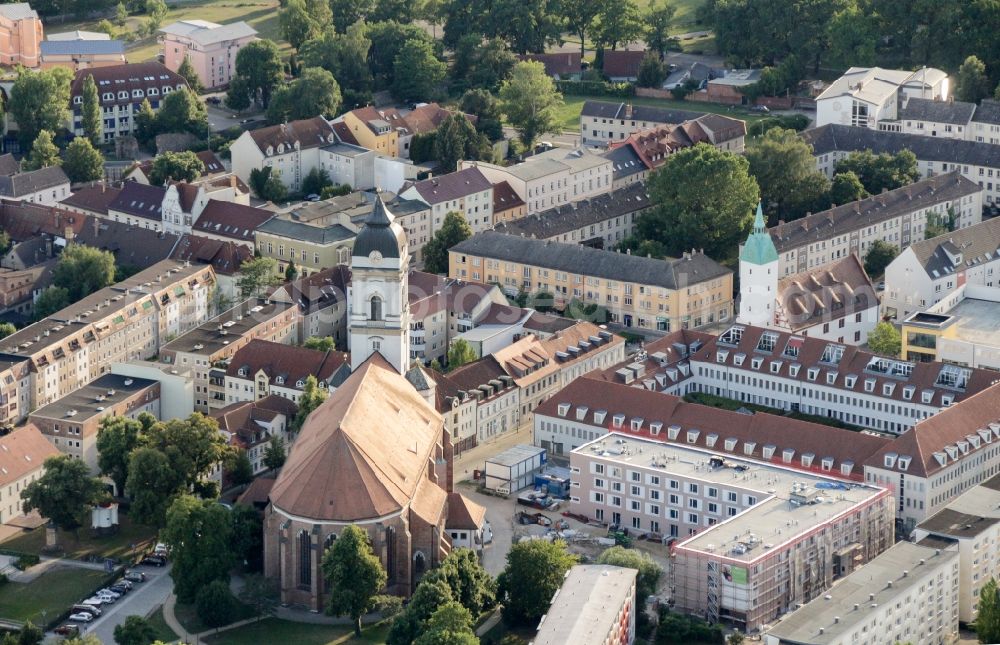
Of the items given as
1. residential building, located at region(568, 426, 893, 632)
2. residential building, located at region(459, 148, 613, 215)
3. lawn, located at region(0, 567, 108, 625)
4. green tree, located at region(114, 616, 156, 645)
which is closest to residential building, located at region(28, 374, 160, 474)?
lawn, located at region(0, 567, 108, 625)

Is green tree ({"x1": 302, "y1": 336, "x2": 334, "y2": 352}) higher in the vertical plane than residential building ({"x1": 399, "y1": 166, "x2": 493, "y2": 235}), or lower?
lower

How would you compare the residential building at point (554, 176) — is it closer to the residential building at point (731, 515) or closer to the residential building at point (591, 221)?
the residential building at point (591, 221)

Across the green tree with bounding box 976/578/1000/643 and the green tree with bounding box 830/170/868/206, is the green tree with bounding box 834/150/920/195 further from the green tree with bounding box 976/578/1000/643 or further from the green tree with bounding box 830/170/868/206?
the green tree with bounding box 976/578/1000/643

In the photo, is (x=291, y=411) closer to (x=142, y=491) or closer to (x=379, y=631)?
(x=142, y=491)

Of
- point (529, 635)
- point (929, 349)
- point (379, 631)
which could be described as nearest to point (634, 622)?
point (529, 635)

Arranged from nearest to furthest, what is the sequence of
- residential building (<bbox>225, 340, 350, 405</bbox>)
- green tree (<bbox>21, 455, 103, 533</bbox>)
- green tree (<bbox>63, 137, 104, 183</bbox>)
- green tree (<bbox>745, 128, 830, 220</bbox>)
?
green tree (<bbox>21, 455, 103, 533</bbox>)
residential building (<bbox>225, 340, 350, 405</bbox>)
green tree (<bbox>745, 128, 830, 220</bbox>)
green tree (<bbox>63, 137, 104, 183</bbox>)

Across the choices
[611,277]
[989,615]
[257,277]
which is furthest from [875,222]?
[989,615]

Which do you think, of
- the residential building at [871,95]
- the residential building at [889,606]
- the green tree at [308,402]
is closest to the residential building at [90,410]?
the green tree at [308,402]
